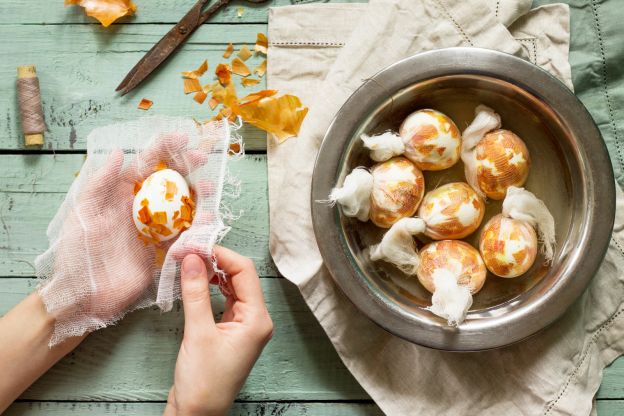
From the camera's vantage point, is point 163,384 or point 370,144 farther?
point 163,384

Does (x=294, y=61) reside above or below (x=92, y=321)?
above

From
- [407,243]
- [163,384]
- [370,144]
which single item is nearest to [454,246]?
[407,243]

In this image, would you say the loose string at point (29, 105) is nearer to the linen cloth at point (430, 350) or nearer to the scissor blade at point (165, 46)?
the scissor blade at point (165, 46)

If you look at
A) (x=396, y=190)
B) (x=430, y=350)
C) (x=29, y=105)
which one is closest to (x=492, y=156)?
(x=396, y=190)

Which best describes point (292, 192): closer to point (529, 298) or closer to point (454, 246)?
point (454, 246)

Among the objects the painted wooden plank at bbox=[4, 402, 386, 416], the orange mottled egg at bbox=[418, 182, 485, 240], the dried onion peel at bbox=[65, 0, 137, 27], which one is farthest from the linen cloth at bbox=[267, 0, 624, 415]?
the dried onion peel at bbox=[65, 0, 137, 27]

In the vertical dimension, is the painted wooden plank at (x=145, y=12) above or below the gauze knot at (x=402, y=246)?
above

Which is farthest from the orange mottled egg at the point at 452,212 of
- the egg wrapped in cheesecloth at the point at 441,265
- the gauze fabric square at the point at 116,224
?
the gauze fabric square at the point at 116,224

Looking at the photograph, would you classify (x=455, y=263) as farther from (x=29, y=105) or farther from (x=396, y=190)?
(x=29, y=105)
